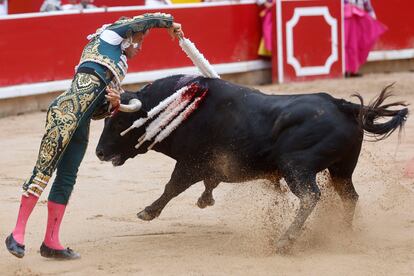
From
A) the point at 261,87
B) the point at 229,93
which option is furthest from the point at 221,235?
the point at 261,87

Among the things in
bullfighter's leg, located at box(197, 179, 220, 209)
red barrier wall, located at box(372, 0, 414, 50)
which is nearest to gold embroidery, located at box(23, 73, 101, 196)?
bullfighter's leg, located at box(197, 179, 220, 209)

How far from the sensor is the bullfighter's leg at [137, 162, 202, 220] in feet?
16.3

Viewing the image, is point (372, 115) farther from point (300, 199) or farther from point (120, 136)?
point (120, 136)

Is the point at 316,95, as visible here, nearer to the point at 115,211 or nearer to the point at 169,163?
the point at 115,211

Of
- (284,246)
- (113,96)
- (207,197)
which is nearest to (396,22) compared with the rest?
(207,197)

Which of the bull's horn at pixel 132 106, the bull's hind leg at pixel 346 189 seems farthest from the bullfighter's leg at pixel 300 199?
the bull's horn at pixel 132 106

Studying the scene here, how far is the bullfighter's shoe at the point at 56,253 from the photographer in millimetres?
4523

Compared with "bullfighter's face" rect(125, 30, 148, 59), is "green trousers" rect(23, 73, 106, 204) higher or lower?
lower

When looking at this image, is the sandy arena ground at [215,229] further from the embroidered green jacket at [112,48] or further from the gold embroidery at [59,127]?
the embroidered green jacket at [112,48]

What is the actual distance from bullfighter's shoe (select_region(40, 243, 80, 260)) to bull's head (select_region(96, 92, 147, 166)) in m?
0.73

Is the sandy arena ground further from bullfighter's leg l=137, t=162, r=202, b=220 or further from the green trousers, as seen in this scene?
→ the green trousers

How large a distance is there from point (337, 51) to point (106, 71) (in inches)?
305

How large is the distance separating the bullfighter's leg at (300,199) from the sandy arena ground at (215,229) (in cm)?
7

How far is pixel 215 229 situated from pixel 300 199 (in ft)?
2.49
